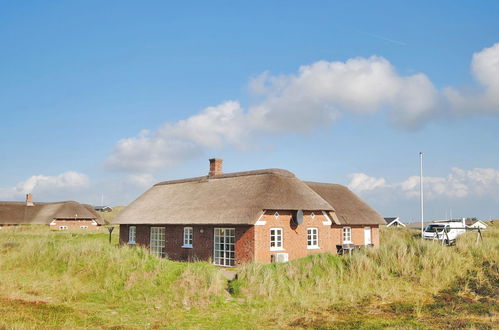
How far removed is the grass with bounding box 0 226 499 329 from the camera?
1223cm

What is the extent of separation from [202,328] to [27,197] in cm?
5731

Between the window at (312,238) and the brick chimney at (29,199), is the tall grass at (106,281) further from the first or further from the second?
the brick chimney at (29,199)

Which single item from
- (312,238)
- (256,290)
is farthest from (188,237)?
(256,290)

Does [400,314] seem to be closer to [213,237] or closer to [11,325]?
[11,325]

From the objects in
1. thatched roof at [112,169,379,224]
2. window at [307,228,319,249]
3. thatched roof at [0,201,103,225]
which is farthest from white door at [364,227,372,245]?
thatched roof at [0,201,103,225]

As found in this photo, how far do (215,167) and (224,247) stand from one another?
8.44 meters

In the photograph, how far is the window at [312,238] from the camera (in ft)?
83.4

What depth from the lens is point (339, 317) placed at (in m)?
12.6

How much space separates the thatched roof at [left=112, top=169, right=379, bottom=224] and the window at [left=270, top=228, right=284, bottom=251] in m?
1.34

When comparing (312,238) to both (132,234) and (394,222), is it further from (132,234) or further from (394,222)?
(394,222)

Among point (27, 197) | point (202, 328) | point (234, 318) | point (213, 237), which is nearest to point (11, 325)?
point (202, 328)

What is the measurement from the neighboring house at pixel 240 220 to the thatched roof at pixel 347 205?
10 cm

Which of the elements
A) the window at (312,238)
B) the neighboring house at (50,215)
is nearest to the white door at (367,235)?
the window at (312,238)

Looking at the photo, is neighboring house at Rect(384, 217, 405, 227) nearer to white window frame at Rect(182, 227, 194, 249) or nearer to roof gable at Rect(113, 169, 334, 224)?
roof gable at Rect(113, 169, 334, 224)
